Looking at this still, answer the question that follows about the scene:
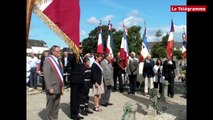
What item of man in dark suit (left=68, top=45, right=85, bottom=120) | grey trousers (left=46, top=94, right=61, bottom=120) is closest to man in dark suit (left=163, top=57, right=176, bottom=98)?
man in dark suit (left=68, top=45, right=85, bottom=120)

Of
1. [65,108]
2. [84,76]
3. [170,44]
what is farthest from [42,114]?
[170,44]

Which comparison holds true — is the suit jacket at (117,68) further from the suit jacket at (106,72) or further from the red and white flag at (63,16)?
the red and white flag at (63,16)

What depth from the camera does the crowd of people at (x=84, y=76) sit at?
7.86 metres

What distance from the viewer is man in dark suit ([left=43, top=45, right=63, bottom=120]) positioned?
25.5 ft

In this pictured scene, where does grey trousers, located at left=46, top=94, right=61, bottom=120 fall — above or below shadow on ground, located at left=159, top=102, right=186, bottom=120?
above

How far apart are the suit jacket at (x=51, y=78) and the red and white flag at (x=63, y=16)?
1395mm

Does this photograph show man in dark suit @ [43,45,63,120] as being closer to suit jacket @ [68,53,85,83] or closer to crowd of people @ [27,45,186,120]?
crowd of people @ [27,45,186,120]

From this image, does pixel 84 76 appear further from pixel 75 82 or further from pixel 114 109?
pixel 114 109

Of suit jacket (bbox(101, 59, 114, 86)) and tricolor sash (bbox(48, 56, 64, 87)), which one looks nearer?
tricolor sash (bbox(48, 56, 64, 87))

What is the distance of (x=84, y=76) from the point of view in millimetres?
9891

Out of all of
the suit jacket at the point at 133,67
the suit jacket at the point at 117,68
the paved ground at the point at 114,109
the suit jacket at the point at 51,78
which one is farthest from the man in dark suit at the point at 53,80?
the suit jacket at the point at 117,68
